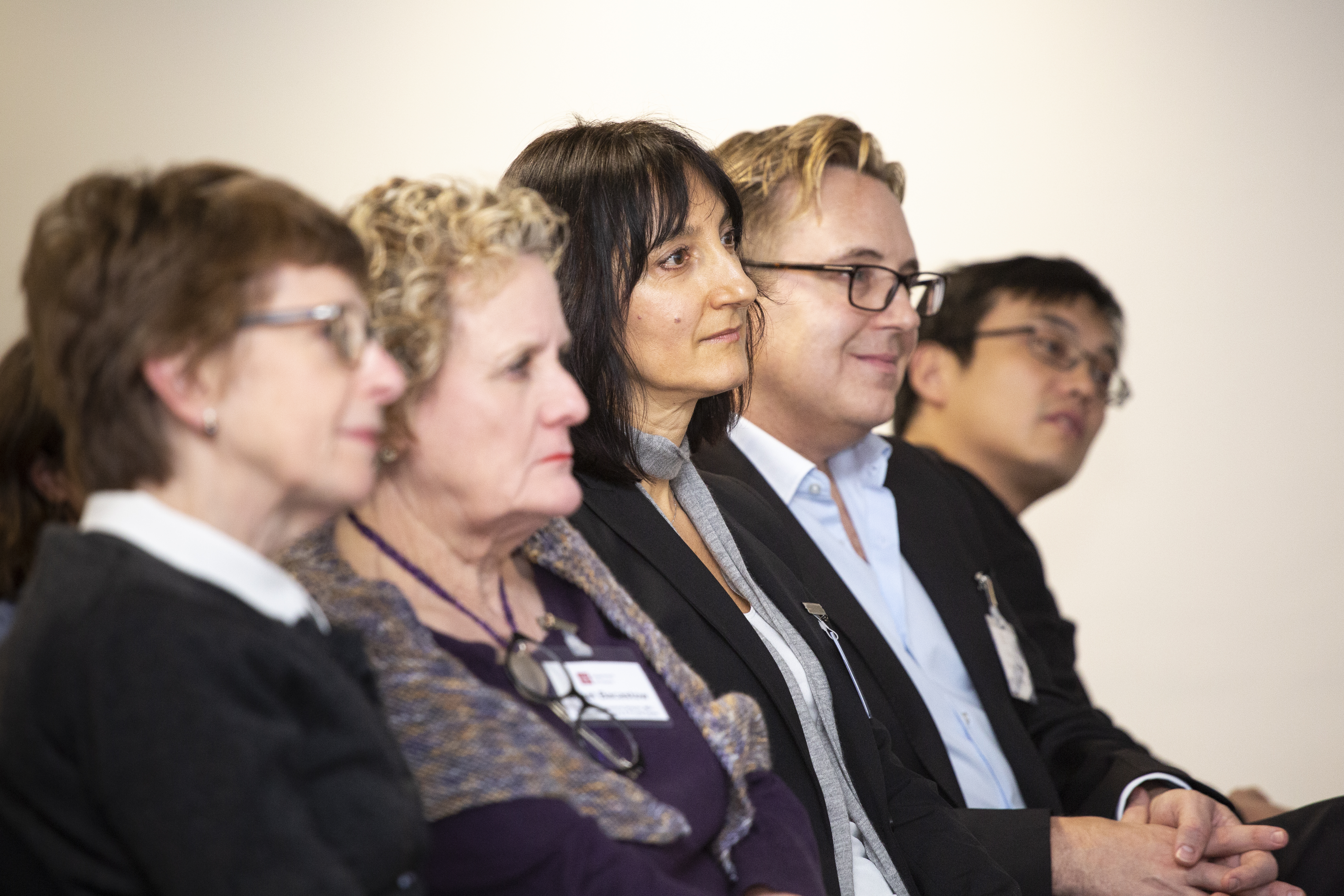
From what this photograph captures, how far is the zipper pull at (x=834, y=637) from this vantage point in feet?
6.66

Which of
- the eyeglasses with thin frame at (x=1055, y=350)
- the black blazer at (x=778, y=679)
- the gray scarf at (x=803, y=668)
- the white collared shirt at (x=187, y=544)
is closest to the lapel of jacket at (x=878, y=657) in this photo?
the black blazer at (x=778, y=679)

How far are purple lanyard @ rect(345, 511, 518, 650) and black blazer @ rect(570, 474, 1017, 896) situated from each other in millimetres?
332

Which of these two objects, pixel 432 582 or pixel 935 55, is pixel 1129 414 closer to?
pixel 935 55

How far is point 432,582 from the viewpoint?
134 centimetres

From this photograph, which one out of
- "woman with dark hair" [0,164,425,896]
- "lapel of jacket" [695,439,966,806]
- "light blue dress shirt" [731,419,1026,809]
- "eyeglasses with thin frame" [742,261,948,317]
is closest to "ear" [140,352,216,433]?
"woman with dark hair" [0,164,425,896]

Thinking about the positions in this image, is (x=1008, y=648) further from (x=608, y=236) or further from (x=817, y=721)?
(x=608, y=236)

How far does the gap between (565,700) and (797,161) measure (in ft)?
5.49

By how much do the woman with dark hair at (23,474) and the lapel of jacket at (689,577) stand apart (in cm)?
70

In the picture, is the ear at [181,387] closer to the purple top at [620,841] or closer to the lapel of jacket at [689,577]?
the purple top at [620,841]

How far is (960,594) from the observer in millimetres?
2568

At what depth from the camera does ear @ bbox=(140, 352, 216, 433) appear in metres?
0.96

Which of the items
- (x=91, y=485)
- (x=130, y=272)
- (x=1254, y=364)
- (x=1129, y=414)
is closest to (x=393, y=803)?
(x=91, y=485)

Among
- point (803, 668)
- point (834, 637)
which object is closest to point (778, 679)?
point (803, 668)

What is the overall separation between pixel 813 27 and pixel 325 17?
159cm
